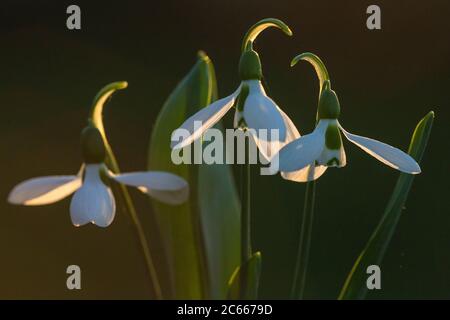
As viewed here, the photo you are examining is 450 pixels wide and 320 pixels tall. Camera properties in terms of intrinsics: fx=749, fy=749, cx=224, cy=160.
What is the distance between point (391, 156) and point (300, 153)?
3.0 inches

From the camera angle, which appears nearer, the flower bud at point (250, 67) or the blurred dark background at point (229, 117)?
the flower bud at point (250, 67)

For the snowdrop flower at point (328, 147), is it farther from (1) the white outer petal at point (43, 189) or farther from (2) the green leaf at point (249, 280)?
(1) the white outer petal at point (43, 189)

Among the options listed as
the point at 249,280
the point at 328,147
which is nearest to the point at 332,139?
the point at 328,147

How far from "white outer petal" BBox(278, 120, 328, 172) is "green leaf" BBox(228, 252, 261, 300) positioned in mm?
74

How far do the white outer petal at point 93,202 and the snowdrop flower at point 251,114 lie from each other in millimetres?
74

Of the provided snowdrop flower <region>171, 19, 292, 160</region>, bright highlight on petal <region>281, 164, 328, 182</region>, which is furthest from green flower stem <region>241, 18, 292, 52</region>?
bright highlight on petal <region>281, 164, 328, 182</region>

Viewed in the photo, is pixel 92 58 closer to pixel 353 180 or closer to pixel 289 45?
pixel 289 45

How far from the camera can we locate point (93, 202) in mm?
550

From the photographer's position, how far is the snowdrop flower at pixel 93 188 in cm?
55

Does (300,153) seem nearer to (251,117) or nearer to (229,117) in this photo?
(251,117)

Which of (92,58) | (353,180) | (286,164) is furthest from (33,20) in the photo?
(286,164)

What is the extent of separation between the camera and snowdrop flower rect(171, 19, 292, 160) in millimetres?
518

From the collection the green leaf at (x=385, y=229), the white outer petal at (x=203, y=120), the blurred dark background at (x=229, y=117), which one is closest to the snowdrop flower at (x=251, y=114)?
the white outer petal at (x=203, y=120)

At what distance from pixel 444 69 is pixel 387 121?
0.45ft
